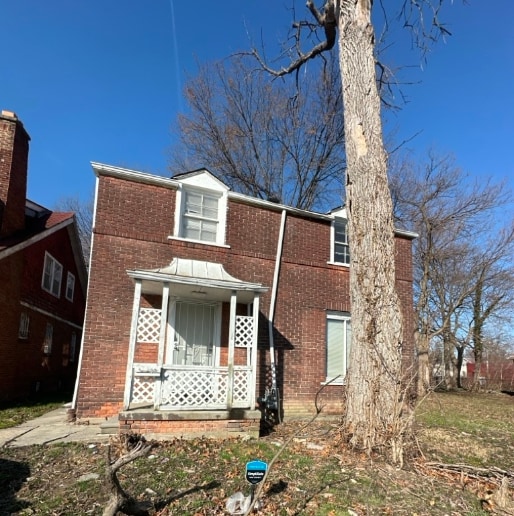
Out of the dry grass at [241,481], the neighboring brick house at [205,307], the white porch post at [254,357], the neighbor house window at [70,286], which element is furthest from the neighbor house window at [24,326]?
the white porch post at [254,357]

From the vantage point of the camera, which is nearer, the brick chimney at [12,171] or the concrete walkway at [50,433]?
the concrete walkway at [50,433]

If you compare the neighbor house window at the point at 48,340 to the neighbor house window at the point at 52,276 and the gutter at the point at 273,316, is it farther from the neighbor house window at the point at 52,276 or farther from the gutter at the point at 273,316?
the gutter at the point at 273,316

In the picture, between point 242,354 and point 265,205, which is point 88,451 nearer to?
point 242,354

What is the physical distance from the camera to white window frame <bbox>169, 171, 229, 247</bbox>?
1024 cm

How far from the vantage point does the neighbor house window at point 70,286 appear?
59.4 ft

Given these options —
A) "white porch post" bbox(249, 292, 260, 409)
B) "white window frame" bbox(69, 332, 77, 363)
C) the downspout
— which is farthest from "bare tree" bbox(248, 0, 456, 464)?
"white window frame" bbox(69, 332, 77, 363)

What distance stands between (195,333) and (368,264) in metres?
4.89

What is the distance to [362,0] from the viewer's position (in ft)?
26.2

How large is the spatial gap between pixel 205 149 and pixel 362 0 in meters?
15.6

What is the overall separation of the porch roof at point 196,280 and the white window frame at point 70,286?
10.3 m

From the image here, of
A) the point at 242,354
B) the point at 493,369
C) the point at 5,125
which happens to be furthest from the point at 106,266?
the point at 493,369

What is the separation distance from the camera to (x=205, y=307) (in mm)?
10289

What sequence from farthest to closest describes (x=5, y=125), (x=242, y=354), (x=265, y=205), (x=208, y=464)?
1. (x=5, y=125)
2. (x=265, y=205)
3. (x=242, y=354)
4. (x=208, y=464)

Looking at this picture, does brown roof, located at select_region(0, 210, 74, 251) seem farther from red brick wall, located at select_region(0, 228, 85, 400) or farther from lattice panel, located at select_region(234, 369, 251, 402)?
lattice panel, located at select_region(234, 369, 251, 402)
